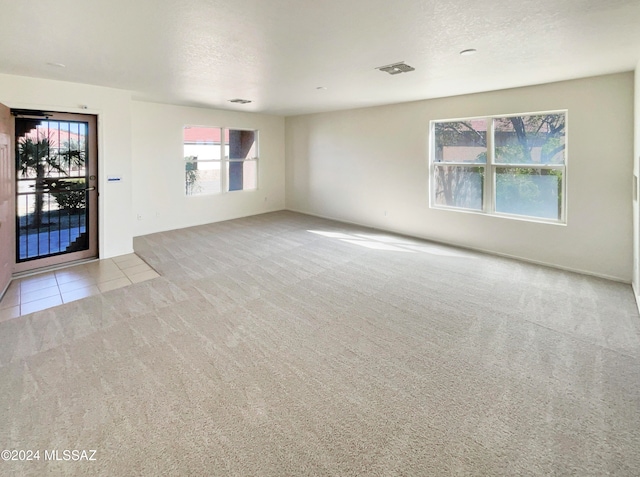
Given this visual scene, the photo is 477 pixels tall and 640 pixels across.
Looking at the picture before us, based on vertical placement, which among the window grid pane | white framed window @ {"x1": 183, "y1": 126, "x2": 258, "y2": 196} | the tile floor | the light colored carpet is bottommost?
the light colored carpet

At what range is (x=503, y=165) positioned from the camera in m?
5.36

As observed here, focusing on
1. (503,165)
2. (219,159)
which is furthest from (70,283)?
(503,165)

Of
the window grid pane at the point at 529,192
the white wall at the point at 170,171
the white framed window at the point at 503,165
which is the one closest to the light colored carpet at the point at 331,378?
the window grid pane at the point at 529,192

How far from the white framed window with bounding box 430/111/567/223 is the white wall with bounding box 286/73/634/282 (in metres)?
0.17

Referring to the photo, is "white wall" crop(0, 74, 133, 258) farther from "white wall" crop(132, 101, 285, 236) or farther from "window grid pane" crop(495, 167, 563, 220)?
"window grid pane" crop(495, 167, 563, 220)

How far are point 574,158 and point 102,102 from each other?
663 centimetres

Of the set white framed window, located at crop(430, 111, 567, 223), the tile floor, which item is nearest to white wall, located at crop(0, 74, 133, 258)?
the tile floor

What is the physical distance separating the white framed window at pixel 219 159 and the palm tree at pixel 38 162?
275cm

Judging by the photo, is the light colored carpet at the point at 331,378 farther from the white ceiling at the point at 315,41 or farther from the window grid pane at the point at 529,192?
the white ceiling at the point at 315,41

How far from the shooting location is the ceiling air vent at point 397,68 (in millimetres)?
3838

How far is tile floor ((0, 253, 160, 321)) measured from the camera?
3592 millimetres

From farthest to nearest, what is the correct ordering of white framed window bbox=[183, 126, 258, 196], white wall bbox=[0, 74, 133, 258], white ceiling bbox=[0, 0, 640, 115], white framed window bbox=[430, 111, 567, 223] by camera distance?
white framed window bbox=[183, 126, 258, 196]
white framed window bbox=[430, 111, 567, 223]
white wall bbox=[0, 74, 133, 258]
white ceiling bbox=[0, 0, 640, 115]

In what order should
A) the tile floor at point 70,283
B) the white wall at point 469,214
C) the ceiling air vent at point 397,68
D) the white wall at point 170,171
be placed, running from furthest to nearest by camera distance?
the white wall at point 170,171 < the white wall at point 469,214 < the ceiling air vent at point 397,68 < the tile floor at point 70,283

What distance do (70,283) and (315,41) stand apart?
3.99 metres
